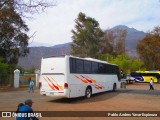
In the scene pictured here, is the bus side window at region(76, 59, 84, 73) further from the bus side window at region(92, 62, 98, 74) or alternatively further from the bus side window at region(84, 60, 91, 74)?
the bus side window at region(92, 62, 98, 74)

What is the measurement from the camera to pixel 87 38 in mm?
72625

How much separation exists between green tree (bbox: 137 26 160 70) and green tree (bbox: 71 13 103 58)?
11.7 metres

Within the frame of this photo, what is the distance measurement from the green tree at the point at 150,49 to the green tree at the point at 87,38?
11.7m

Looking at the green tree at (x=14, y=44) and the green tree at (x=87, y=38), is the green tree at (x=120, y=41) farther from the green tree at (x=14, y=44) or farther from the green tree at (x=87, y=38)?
Result: the green tree at (x=14, y=44)

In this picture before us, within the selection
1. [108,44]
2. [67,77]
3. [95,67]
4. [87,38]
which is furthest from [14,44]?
[108,44]

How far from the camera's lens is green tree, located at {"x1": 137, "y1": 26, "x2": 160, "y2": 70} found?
7231cm

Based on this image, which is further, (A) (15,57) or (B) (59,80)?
(A) (15,57)

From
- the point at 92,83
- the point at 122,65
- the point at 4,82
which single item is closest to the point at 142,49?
the point at 122,65

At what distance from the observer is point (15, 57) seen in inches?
1741

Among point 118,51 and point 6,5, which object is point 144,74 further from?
point 6,5

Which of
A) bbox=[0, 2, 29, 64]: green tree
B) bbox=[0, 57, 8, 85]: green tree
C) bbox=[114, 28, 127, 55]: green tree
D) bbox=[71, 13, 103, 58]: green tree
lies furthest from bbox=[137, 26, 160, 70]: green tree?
bbox=[0, 57, 8, 85]: green tree

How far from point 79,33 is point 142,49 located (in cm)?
1761

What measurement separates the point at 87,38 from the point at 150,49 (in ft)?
55.4

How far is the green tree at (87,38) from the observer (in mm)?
72250
